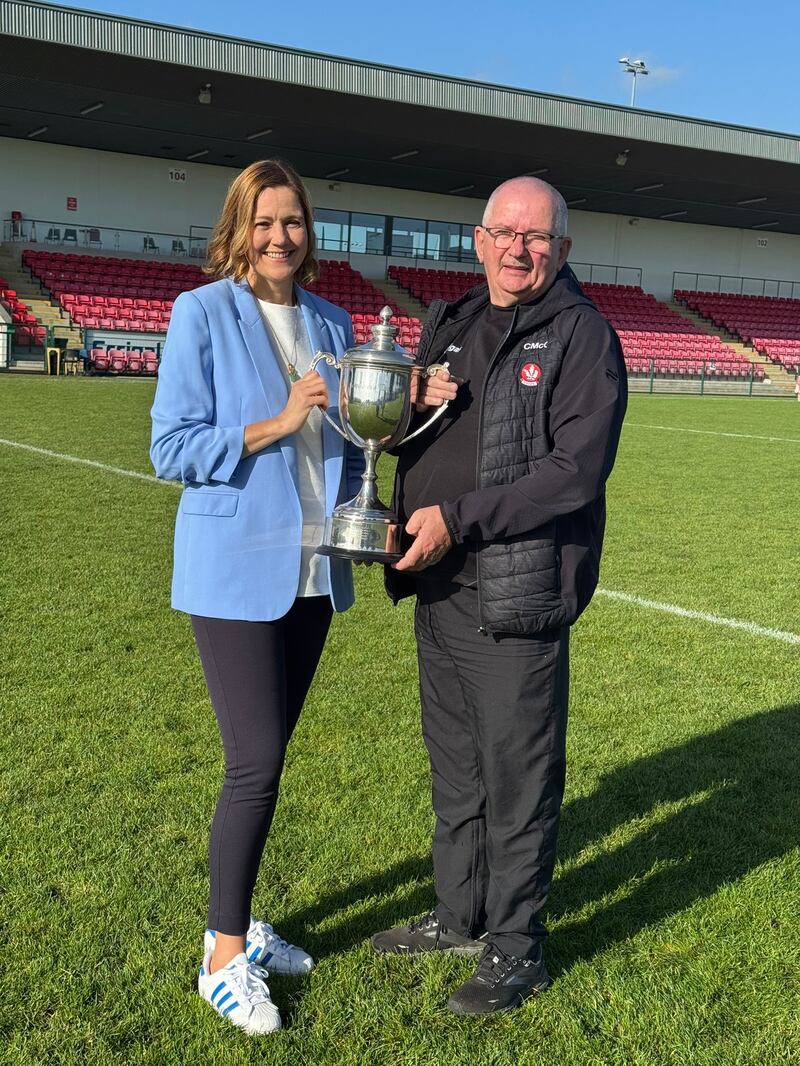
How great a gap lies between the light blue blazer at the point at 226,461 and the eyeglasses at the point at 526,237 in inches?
21.4

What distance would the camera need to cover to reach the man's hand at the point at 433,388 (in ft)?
7.30

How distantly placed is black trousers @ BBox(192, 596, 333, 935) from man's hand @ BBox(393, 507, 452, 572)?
12.0 inches

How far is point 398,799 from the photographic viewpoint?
3.49 meters

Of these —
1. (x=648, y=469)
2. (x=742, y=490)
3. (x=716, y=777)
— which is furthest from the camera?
(x=648, y=469)

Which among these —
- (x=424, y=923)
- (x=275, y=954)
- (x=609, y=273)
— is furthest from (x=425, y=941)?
(x=609, y=273)

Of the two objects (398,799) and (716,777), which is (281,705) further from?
(716,777)

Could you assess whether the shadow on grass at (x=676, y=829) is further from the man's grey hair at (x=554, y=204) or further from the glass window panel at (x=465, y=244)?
the glass window panel at (x=465, y=244)

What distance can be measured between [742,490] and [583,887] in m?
8.55

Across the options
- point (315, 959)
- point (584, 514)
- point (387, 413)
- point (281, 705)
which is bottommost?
point (315, 959)

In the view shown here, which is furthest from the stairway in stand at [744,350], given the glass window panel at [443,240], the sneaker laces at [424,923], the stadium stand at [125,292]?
the sneaker laces at [424,923]

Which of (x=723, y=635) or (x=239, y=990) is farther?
(x=723, y=635)

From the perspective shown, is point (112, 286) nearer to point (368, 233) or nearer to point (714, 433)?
point (368, 233)

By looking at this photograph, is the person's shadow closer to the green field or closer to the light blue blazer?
the green field

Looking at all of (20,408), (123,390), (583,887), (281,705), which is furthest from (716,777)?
(123,390)
